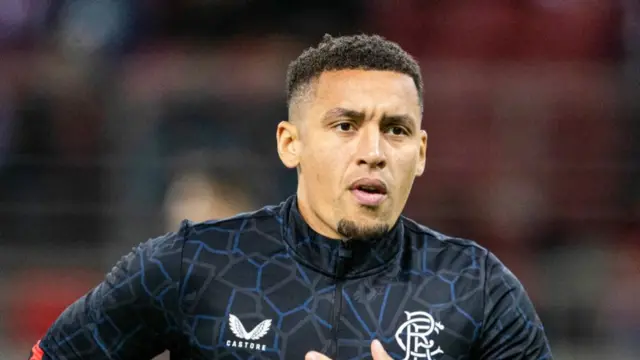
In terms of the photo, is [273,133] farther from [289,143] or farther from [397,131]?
[397,131]

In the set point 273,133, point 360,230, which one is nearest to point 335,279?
point 360,230

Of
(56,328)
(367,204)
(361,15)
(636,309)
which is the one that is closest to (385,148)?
(367,204)

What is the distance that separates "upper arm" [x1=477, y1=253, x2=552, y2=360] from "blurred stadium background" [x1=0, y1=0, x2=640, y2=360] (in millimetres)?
2888

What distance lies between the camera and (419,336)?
7.38 feet

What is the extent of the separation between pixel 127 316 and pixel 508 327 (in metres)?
0.89

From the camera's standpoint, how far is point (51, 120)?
5.53m

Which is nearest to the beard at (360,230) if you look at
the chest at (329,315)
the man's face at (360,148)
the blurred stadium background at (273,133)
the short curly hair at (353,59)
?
the man's face at (360,148)

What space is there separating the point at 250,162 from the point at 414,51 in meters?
1.36

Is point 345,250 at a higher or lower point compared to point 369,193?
lower

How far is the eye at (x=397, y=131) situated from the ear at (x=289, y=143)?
252 millimetres

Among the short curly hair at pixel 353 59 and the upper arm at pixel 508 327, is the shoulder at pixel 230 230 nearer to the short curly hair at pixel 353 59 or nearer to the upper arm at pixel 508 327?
the short curly hair at pixel 353 59

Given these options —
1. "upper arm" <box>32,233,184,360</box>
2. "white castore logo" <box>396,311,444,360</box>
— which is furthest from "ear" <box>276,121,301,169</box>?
"white castore logo" <box>396,311,444,360</box>

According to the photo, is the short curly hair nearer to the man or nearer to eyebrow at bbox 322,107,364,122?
the man

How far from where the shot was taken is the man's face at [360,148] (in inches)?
88.2
